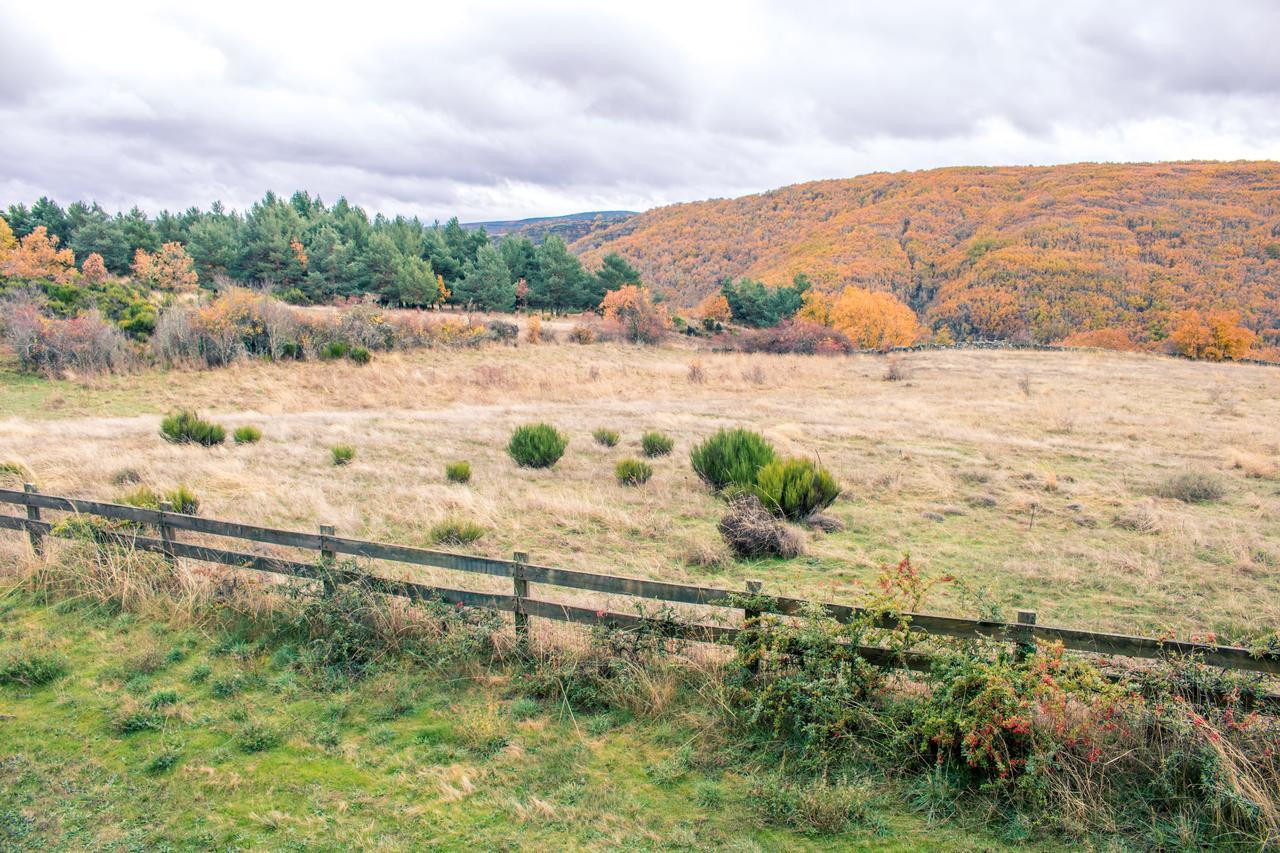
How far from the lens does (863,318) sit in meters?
66.5

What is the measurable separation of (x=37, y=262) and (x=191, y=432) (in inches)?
1749

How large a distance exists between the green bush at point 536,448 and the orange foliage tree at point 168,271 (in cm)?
4299

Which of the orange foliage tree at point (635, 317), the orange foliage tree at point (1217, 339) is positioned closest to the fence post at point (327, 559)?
the orange foliage tree at point (635, 317)

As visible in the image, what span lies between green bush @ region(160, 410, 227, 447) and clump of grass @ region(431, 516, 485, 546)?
9874 mm

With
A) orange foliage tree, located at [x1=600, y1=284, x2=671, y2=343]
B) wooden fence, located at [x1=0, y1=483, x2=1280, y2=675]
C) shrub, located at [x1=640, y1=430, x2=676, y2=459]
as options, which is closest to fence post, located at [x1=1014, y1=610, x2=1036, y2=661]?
wooden fence, located at [x1=0, y1=483, x2=1280, y2=675]

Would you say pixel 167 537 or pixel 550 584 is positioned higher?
pixel 167 537

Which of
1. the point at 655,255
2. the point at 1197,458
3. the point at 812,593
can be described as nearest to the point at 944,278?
the point at 655,255

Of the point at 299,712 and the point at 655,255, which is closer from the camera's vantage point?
the point at 299,712

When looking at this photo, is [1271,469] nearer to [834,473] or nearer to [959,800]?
[834,473]

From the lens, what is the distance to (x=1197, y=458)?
1566cm

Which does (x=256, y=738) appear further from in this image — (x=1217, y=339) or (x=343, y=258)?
(x=1217, y=339)

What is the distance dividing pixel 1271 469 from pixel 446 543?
16.8 meters

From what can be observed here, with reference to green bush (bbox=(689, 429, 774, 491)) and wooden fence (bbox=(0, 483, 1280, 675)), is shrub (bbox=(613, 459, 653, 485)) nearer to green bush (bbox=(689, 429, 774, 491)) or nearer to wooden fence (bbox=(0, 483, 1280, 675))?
green bush (bbox=(689, 429, 774, 491))

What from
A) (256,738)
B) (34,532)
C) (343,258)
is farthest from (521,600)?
Result: (343,258)
